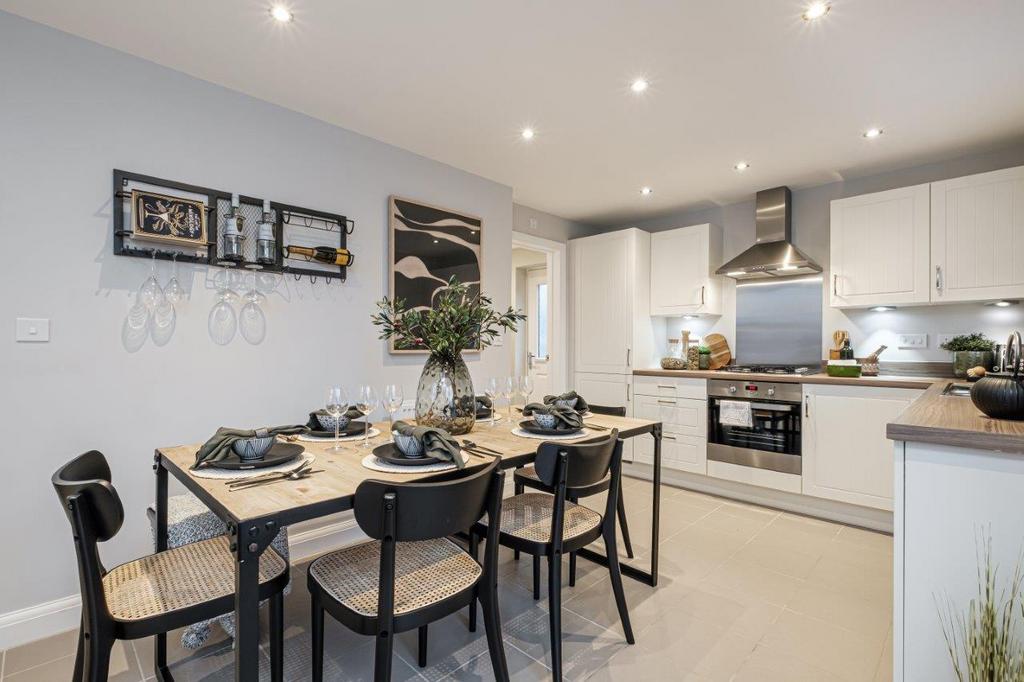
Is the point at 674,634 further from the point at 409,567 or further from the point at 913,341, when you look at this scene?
the point at 913,341

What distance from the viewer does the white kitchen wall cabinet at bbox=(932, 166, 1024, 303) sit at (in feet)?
9.80

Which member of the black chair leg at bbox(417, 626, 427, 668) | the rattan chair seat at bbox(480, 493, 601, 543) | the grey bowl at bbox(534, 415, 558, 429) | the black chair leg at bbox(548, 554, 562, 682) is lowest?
the black chair leg at bbox(417, 626, 427, 668)

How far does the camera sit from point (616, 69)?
234 cm

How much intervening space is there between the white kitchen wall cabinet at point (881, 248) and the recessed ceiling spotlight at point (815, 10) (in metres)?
2.05

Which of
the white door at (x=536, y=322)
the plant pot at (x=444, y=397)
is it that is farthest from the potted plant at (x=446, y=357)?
the white door at (x=536, y=322)

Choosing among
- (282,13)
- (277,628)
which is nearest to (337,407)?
(277,628)

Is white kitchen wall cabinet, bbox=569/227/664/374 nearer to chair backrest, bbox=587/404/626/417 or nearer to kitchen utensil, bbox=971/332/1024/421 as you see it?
chair backrest, bbox=587/404/626/417

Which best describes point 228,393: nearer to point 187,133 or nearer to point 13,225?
point 13,225

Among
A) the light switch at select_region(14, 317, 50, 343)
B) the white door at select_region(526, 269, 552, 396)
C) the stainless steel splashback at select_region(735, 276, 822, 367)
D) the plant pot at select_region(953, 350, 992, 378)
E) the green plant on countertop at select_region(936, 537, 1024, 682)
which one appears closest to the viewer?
the green plant on countertop at select_region(936, 537, 1024, 682)

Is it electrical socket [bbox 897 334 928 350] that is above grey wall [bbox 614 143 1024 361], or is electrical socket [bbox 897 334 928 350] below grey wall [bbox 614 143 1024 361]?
below

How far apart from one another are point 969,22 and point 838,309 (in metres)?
2.34

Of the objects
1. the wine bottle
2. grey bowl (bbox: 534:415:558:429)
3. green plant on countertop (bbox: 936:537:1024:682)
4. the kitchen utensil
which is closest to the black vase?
the kitchen utensil

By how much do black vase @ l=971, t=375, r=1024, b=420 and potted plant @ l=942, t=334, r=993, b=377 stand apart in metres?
2.26

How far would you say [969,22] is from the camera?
1978 mm
